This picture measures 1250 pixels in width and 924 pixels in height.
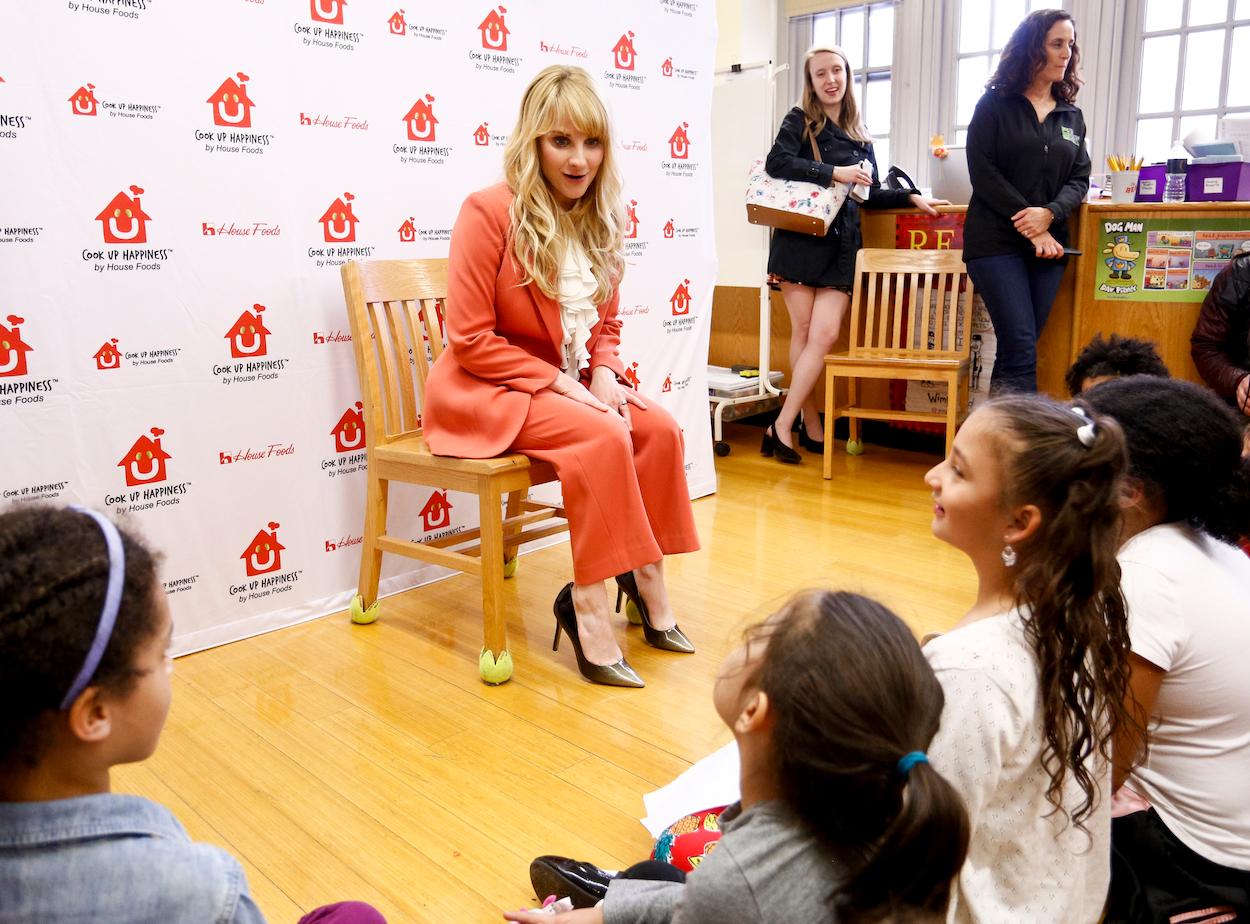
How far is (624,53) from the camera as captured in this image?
10.5ft

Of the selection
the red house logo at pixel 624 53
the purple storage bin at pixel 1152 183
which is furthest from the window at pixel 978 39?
the red house logo at pixel 624 53

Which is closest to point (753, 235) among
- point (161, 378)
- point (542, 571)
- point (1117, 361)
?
point (542, 571)

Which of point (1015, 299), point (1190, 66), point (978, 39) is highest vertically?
point (978, 39)

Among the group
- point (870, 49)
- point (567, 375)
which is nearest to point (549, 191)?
point (567, 375)

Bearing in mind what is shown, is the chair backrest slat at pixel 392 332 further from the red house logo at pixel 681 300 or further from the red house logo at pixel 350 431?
the red house logo at pixel 681 300

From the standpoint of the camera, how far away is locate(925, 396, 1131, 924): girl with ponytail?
99cm

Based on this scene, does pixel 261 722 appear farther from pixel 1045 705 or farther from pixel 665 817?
pixel 1045 705

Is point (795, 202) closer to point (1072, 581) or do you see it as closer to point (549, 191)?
point (549, 191)

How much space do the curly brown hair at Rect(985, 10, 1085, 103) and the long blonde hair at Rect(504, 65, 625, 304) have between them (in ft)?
5.67

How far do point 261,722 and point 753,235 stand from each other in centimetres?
290

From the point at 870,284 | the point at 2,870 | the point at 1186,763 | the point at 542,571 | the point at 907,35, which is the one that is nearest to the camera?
the point at 2,870

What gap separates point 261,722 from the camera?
2.05 m

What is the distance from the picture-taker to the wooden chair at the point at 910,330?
3.81 m

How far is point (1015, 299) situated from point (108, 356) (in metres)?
2.77
